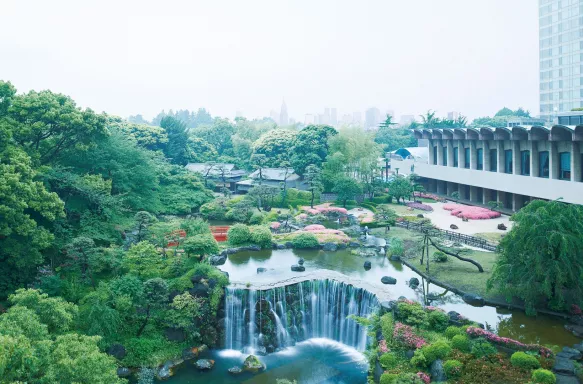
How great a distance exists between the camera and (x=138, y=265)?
22312 mm

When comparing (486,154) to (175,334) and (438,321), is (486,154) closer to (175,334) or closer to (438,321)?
(438,321)

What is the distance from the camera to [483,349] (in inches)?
621

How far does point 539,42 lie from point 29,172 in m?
70.4

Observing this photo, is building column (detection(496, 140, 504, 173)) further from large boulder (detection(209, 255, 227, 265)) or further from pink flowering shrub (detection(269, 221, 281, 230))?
large boulder (detection(209, 255, 227, 265))

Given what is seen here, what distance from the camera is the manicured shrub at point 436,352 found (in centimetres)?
1576

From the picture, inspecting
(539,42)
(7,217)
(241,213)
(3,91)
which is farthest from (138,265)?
(539,42)

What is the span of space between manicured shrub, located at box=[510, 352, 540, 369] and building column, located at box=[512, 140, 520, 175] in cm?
2692

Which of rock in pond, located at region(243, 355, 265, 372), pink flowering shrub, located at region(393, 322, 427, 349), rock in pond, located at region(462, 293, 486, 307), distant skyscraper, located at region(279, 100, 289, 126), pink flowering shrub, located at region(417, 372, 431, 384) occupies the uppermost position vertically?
distant skyscraper, located at region(279, 100, 289, 126)

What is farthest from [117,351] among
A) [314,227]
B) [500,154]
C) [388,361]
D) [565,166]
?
[500,154]

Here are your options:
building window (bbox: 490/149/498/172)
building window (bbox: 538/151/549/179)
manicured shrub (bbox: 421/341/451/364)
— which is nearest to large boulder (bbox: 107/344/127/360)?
manicured shrub (bbox: 421/341/451/364)

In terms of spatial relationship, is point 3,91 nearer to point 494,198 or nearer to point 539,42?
point 494,198

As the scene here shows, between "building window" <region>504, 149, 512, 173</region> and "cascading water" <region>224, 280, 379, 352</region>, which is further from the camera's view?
"building window" <region>504, 149, 512, 173</region>

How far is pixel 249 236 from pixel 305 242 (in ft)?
11.8

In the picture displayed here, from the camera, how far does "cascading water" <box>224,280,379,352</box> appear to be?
21609 millimetres
